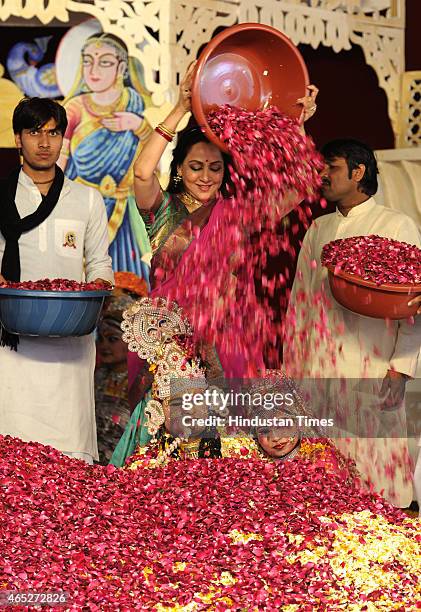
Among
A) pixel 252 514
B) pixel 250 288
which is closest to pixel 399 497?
pixel 250 288

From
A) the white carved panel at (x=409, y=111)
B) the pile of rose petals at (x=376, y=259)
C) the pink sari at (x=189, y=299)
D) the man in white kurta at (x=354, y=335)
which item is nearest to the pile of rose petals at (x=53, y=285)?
the pink sari at (x=189, y=299)

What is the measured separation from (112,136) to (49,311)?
6.29 feet

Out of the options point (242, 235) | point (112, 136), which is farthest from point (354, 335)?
point (112, 136)

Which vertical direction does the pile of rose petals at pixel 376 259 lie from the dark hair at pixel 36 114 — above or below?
below

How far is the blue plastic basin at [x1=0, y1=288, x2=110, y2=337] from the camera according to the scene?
3.03m

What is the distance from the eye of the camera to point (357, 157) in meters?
3.66

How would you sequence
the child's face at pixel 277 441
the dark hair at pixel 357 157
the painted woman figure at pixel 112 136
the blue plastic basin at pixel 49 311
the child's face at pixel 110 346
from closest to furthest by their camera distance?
the child's face at pixel 277 441 < the blue plastic basin at pixel 49 311 < the dark hair at pixel 357 157 < the child's face at pixel 110 346 < the painted woman figure at pixel 112 136

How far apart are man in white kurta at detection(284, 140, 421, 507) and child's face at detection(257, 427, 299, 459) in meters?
0.69

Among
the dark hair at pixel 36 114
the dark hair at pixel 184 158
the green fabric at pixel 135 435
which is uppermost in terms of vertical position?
the dark hair at pixel 36 114

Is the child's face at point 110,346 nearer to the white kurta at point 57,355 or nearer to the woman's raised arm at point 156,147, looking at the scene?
the white kurta at point 57,355

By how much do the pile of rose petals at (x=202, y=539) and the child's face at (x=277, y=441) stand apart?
0.78 ft

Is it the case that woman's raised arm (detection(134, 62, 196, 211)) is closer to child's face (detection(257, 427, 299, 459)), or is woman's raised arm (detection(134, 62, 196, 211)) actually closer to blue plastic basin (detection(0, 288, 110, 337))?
blue plastic basin (detection(0, 288, 110, 337))

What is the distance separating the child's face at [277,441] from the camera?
→ 8.70 feet

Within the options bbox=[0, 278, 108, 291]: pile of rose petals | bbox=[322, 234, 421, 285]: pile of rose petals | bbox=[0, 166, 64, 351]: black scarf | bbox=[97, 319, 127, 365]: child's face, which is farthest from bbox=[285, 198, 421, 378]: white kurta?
bbox=[97, 319, 127, 365]: child's face
